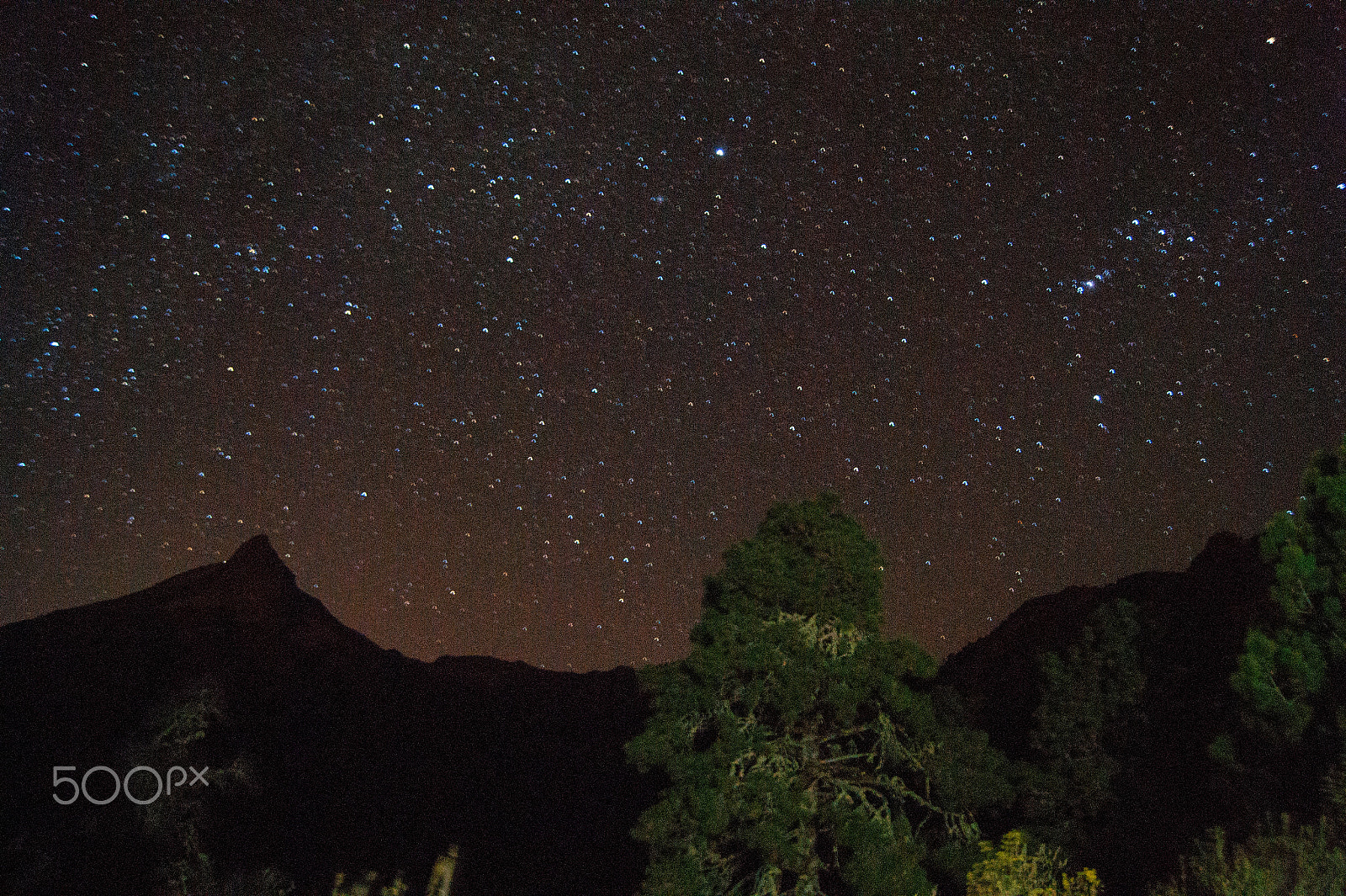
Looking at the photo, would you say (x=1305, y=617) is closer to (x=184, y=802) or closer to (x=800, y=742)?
(x=800, y=742)

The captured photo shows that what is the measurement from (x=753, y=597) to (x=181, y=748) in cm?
1324

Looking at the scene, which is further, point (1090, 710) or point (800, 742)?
point (1090, 710)

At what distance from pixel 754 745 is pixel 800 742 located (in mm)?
507

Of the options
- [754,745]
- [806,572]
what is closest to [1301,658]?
[806,572]

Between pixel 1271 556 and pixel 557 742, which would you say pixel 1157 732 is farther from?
pixel 557 742

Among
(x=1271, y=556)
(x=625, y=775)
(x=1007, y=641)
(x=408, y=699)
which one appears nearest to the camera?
(x=1271, y=556)

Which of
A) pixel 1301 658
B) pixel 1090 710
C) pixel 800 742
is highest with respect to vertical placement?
pixel 800 742

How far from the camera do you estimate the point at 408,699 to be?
60438 mm

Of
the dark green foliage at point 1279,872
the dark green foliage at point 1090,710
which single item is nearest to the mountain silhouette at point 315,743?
the dark green foliage at point 1090,710

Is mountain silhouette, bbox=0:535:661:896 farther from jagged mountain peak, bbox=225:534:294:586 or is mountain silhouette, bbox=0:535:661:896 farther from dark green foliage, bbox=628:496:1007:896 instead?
dark green foliage, bbox=628:496:1007:896

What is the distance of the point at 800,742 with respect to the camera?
9.08 meters

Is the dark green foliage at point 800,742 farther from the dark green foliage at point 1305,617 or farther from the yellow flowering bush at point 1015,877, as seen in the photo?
the dark green foliage at point 1305,617

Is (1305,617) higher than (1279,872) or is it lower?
higher

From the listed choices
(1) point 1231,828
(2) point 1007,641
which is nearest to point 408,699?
(2) point 1007,641
